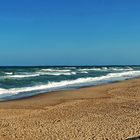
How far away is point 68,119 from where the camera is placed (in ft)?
46.2

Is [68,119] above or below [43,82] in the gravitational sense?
below

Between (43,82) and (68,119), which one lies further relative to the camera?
(43,82)

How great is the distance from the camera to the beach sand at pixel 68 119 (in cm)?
1143

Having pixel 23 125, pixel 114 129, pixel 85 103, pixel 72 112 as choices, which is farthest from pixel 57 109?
pixel 114 129

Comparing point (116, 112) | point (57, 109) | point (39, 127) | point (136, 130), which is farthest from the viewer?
point (57, 109)

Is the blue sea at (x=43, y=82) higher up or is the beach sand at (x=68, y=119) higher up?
the blue sea at (x=43, y=82)

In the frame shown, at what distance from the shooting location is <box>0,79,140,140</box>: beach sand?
11.4m

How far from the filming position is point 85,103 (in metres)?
19.1

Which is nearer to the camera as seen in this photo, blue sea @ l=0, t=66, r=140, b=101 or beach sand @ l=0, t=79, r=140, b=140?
beach sand @ l=0, t=79, r=140, b=140

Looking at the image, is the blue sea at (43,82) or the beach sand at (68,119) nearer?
the beach sand at (68,119)

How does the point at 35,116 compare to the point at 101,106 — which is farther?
the point at 101,106

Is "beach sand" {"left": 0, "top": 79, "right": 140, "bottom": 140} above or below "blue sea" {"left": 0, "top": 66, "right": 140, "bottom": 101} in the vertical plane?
below

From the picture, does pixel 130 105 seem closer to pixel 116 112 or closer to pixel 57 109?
pixel 116 112

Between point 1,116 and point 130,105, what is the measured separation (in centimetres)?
646
